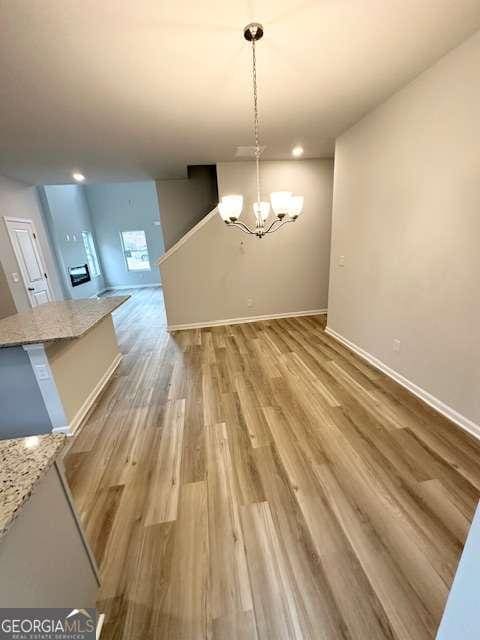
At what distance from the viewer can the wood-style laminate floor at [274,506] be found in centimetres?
109

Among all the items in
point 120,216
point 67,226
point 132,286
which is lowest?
point 132,286

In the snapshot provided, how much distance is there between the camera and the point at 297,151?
3797mm

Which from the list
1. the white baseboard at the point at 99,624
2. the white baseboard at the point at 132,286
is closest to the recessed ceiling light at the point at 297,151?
the white baseboard at the point at 99,624

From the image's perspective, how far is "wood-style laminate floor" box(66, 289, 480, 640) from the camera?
1090 millimetres

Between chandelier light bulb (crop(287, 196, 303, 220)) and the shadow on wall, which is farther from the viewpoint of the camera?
the shadow on wall

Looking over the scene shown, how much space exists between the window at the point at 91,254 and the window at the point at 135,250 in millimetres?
916

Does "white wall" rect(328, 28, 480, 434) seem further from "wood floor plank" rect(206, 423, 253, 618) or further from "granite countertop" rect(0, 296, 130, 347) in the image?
"granite countertop" rect(0, 296, 130, 347)

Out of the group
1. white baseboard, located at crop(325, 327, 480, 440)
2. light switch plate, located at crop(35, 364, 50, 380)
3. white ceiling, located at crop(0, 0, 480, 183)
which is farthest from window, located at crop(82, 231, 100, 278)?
white baseboard, located at crop(325, 327, 480, 440)

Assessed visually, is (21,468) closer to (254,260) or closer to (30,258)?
(254,260)

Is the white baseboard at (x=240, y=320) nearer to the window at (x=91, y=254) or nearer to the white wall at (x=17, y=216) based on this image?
the white wall at (x=17, y=216)

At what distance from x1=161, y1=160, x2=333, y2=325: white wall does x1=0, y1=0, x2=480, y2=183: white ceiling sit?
113cm

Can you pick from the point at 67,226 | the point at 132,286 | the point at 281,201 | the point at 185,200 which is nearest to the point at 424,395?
the point at 281,201

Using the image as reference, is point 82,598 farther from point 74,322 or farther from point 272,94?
point 272,94

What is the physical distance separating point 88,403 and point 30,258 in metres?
4.03
